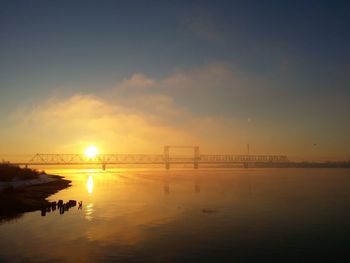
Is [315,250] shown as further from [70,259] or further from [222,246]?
[70,259]

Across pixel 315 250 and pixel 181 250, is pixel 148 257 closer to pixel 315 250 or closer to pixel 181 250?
pixel 181 250

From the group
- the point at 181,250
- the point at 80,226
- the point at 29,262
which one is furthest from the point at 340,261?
the point at 80,226

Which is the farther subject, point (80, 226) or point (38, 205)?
point (38, 205)

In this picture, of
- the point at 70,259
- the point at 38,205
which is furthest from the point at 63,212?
the point at 70,259

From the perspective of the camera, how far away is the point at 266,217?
129 ft

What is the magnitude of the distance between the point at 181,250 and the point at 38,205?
98.7 ft

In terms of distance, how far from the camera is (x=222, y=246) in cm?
2623

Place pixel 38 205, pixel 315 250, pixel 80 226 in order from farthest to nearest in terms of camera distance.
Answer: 1. pixel 38 205
2. pixel 80 226
3. pixel 315 250

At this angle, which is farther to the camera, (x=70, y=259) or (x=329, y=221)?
(x=329, y=221)

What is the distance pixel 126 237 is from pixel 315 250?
1510 centimetres

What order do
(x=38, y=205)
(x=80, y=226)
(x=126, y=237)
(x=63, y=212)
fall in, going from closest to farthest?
(x=126, y=237) < (x=80, y=226) < (x=63, y=212) < (x=38, y=205)

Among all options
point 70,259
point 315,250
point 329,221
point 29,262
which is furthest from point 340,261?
point 29,262

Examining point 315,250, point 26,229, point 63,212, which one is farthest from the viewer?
point 63,212

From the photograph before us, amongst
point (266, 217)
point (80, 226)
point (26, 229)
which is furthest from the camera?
point (266, 217)
